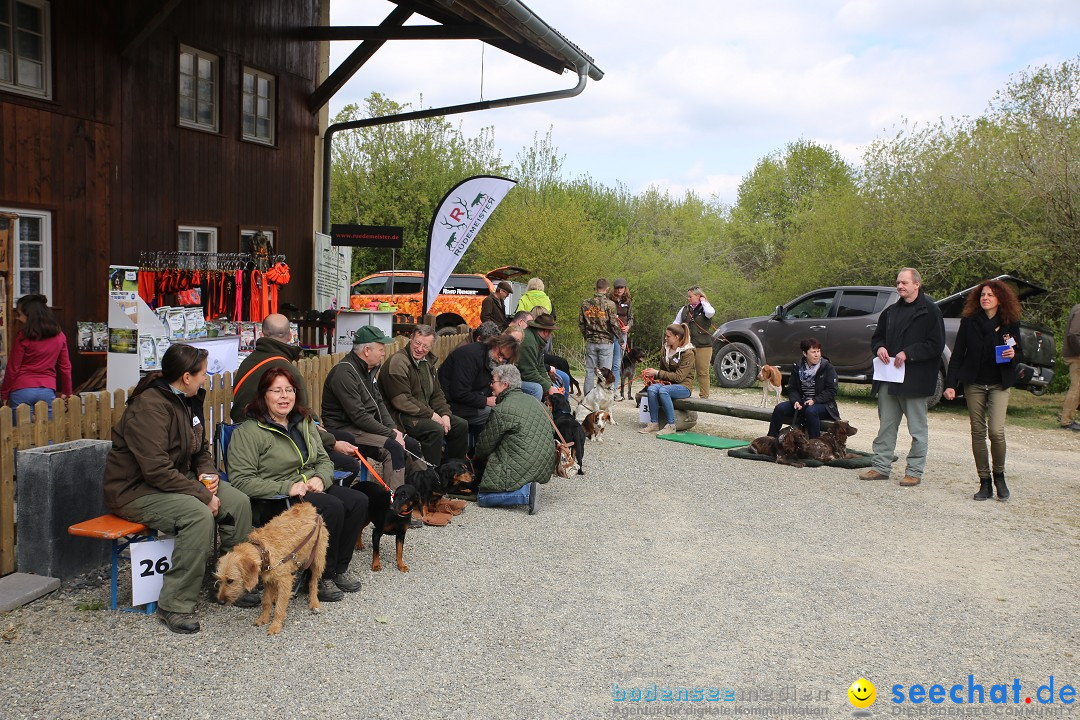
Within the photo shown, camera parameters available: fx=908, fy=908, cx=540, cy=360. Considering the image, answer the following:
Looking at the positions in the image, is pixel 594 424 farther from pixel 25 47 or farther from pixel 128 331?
pixel 25 47

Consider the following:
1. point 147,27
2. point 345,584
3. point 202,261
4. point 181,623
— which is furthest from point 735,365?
point 181,623

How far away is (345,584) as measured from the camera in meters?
5.51

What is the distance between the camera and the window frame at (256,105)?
12943 mm

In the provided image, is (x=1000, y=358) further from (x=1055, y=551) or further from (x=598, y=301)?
(x=598, y=301)

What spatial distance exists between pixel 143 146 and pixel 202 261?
1.57 metres

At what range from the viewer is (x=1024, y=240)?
16.6m

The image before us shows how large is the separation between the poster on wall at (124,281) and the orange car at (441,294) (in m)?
7.14

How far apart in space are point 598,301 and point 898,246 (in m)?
9.08

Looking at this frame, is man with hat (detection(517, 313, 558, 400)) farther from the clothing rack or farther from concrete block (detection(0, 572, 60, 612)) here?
concrete block (detection(0, 572, 60, 612))

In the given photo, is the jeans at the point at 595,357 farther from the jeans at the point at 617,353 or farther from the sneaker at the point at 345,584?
the sneaker at the point at 345,584

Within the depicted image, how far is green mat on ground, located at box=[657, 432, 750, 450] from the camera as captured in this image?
36.5 ft

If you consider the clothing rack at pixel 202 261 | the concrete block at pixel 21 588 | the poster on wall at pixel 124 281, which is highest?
the clothing rack at pixel 202 261

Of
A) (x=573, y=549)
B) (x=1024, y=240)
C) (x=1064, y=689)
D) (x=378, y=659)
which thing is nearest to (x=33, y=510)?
(x=378, y=659)

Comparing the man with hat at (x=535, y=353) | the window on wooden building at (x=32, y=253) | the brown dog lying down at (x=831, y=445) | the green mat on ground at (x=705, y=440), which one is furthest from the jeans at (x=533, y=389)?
the window on wooden building at (x=32, y=253)
